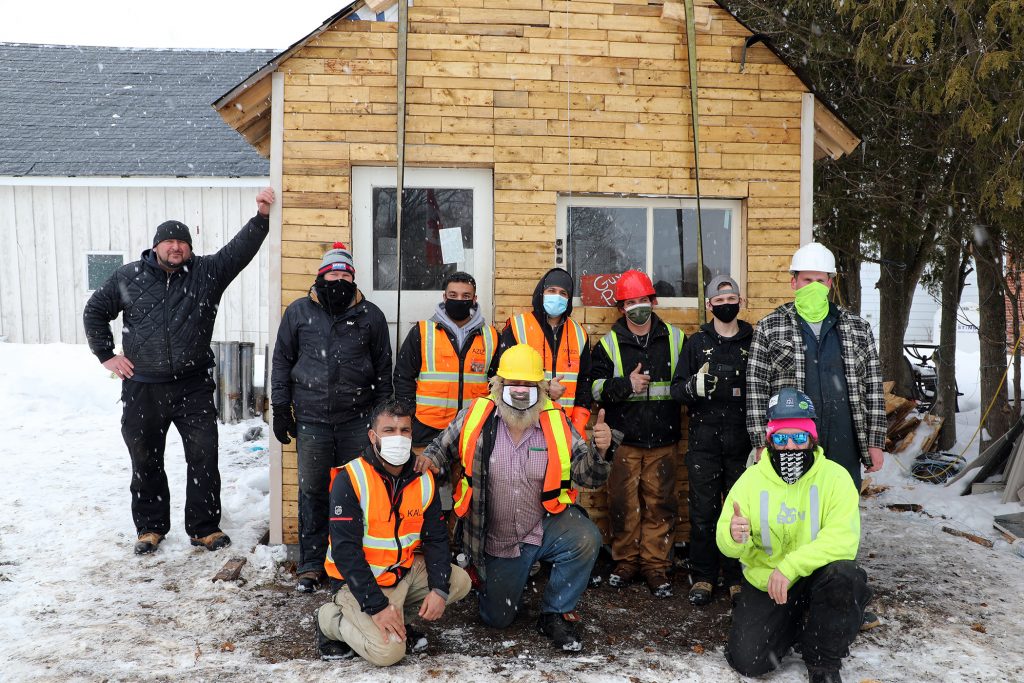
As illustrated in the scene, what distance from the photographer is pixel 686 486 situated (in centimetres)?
Answer: 589

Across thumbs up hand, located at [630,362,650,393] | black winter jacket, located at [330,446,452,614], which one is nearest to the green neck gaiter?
thumbs up hand, located at [630,362,650,393]

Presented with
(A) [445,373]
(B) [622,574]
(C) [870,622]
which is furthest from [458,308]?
(C) [870,622]

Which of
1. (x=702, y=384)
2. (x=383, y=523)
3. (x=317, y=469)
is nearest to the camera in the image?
(x=383, y=523)

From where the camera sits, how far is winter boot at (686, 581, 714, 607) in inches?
191

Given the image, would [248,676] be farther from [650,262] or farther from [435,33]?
[435,33]

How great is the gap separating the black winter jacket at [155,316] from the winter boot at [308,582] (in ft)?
5.16

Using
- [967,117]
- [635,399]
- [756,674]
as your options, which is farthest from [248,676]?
[967,117]

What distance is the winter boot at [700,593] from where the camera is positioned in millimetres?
4852

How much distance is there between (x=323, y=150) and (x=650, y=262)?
8.20 ft

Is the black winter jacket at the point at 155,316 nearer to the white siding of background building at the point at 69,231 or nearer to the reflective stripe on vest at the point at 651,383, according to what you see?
the reflective stripe on vest at the point at 651,383

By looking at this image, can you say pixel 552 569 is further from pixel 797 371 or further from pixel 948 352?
pixel 948 352

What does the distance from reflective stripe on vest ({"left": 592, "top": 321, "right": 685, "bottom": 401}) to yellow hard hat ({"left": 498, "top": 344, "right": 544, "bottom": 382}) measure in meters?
1.02

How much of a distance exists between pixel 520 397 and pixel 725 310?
1.58 metres

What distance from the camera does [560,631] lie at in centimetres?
416
